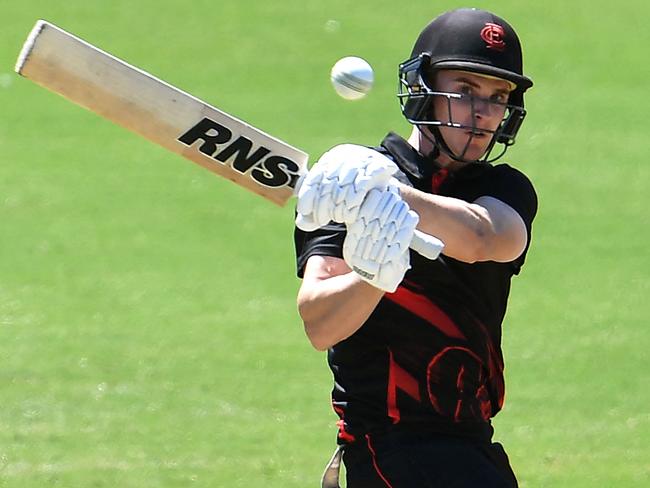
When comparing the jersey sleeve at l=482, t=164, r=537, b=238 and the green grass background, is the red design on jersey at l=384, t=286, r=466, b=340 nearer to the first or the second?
the jersey sleeve at l=482, t=164, r=537, b=238

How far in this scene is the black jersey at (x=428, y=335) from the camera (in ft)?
11.9

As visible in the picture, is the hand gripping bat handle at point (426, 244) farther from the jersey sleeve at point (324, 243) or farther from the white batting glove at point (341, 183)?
the jersey sleeve at point (324, 243)

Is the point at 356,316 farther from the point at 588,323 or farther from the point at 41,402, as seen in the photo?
the point at 588,323

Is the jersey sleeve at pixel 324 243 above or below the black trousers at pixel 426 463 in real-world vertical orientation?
above

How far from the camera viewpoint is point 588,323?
7281 millimetres

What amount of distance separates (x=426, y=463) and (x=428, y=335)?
0.34 m

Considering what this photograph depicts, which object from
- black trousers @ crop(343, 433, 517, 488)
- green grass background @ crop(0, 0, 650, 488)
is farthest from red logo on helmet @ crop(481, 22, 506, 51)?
green grass background @ crop(0, 0, 650, 488)

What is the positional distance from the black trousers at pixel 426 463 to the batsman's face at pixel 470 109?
0.76 meters

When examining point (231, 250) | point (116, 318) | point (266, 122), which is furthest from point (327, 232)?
point (266, 122)

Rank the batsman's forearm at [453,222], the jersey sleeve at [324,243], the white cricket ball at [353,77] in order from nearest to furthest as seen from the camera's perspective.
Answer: the batsman's forearm at [453,222], the jersey sleeve at [324,243], the white cricket ball at [353,77]

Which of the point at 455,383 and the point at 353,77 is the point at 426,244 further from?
the point at 353,77

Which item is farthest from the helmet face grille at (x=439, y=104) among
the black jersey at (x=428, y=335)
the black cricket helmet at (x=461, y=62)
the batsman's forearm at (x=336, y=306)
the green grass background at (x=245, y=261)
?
the green grass background at (x=245, y=261)

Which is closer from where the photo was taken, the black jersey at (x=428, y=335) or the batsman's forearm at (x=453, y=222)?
the batsman's forearm at (x=453, y=222)

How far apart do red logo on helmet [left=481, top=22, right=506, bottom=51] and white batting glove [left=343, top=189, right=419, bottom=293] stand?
0.72 meters
